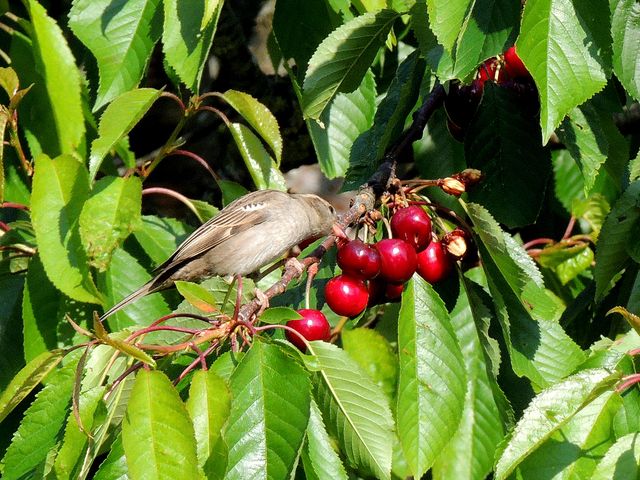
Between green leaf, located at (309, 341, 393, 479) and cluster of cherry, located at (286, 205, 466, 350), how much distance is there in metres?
0.15

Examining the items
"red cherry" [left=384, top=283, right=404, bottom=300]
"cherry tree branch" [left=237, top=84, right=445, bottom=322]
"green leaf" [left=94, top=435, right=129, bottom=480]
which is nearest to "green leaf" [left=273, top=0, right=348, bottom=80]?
"cherry tree branch" [left=237, top=84, right=445, bottom=322]

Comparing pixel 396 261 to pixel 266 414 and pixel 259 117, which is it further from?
pixel 259 117

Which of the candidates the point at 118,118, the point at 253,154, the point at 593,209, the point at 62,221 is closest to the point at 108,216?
the point at 62,221

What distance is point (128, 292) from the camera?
3.33 m

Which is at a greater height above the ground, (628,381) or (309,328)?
(309,328)

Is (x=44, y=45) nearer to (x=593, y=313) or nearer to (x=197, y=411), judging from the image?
(x=197, y=411)

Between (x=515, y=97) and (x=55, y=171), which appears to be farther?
(x=515, y=97)

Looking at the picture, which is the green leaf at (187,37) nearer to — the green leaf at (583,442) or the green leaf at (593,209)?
the green leaf at (583,442)

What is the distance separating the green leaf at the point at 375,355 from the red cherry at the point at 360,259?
0.97m

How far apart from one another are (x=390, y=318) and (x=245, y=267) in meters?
1.13

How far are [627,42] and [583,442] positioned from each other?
1.09 metres

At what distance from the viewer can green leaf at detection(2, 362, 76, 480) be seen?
218cm

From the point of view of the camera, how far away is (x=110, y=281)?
3307mm

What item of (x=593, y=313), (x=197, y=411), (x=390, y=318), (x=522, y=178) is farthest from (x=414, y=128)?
(x=197, y=411)
